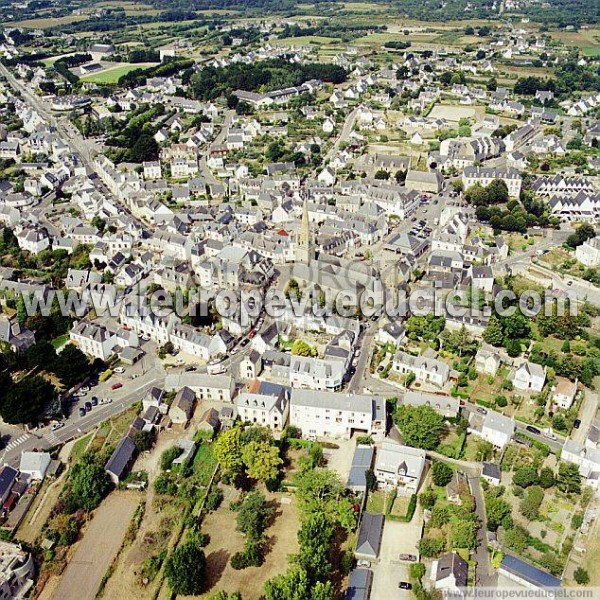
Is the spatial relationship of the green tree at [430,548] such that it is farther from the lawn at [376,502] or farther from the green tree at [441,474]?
the green tree at [441,474]

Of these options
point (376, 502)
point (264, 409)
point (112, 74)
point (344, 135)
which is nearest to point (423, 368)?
point (376, 502)

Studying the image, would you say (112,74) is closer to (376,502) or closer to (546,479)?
(376,502)

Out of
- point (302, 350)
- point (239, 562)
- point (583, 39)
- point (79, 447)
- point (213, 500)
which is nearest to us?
point (239, 562)

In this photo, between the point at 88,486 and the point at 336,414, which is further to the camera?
the point at 336,414

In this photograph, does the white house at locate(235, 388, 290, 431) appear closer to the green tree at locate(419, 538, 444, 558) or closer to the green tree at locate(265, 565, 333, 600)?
the green tree at locate(419, 538, 444, 558)

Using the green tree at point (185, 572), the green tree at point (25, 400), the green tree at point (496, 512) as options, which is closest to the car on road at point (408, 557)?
the green tree at point (496, 512)

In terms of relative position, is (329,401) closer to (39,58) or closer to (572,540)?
(572,540)

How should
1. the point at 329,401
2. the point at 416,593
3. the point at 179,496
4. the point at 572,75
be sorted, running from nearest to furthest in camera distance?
the point at 416,593, the point at 179,496, the point at 329,401, the point at 572,75

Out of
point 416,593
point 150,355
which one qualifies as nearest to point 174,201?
point 150,355
